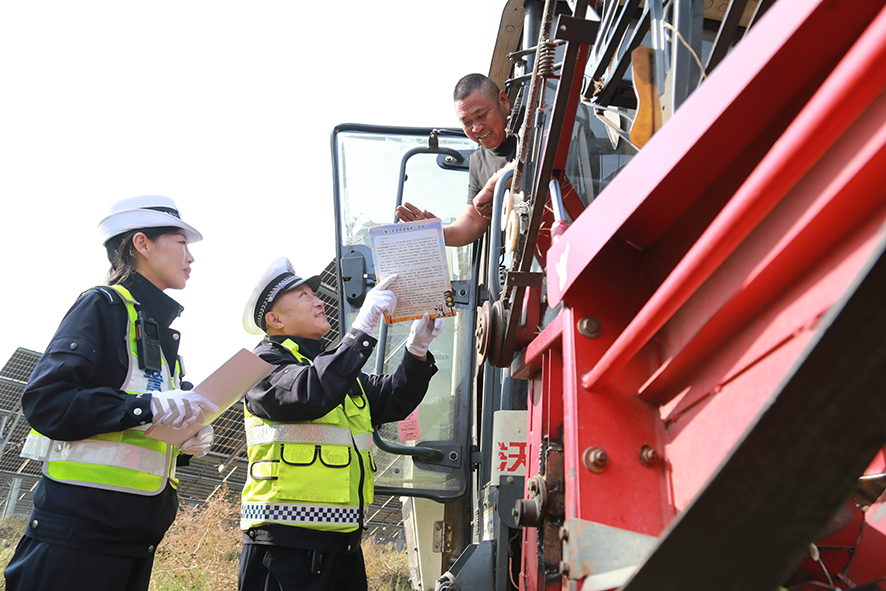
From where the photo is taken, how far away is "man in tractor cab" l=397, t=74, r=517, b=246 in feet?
10.3

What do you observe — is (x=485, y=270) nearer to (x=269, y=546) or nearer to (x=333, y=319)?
(x=269, y=546)

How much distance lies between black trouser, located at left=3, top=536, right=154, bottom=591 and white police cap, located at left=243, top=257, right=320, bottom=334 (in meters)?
1.36

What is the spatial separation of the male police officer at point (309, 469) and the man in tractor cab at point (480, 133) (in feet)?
1.86

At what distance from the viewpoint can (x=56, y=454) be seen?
1965mm

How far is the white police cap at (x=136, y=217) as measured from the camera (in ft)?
8.01

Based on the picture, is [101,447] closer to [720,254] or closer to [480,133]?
[720,254]

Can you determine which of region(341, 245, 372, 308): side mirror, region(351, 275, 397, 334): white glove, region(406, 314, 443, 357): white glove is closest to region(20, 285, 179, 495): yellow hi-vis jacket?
region(351, 275, 397, 334): white glove

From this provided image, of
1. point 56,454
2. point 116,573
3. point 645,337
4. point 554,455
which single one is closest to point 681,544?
point 645,337

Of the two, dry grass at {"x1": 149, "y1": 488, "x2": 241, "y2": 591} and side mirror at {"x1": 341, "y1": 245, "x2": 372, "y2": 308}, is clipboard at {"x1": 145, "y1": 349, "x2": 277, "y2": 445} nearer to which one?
side mirror at {"x1": 341, "y1": 245, "x2": 372, "y2": 308}

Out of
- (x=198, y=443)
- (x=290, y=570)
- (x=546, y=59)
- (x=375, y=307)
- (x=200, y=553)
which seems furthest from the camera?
(x=200, y=553)

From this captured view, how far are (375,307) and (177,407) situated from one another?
90 cm

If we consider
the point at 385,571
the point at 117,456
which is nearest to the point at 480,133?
the point at 117,456

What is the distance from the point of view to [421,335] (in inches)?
114

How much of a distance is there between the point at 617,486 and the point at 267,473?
1.69 m
